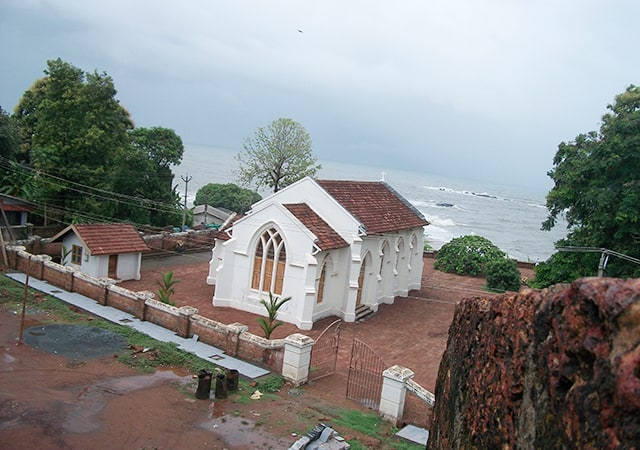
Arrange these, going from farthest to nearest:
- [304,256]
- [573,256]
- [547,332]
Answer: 1. [573,256]
2. [304,256]
3. [547,332]

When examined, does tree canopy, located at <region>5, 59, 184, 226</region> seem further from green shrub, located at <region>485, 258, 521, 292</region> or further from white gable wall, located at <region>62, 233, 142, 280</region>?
green shrub, located at <region>485, 258, 521, 292</region>

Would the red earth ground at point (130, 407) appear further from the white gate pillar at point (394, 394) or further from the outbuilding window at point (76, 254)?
the outbuilding window at point (76, 254)

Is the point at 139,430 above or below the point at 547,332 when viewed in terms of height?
below

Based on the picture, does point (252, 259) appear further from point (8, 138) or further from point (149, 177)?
point (8, 138)

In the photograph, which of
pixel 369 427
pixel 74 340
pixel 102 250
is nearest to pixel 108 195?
pixel 102 250

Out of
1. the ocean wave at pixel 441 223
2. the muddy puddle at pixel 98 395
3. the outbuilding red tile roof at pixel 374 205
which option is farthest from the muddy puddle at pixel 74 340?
the ocean wave at pixel 441 223

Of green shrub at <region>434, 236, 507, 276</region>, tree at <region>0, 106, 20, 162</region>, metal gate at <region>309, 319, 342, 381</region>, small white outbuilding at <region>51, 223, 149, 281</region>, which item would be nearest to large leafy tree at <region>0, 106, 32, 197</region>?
tree at <region>0, 106, 20, 162</region>

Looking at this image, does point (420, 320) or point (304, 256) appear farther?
point (420, 320)

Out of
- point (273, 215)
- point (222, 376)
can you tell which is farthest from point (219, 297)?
point (222, 376)

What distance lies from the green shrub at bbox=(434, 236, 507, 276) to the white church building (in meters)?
11.6

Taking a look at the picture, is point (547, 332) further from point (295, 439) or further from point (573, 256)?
point (573, 256)

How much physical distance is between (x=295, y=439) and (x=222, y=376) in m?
3.02

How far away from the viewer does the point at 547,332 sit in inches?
123

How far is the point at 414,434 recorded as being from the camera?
1343 cm
